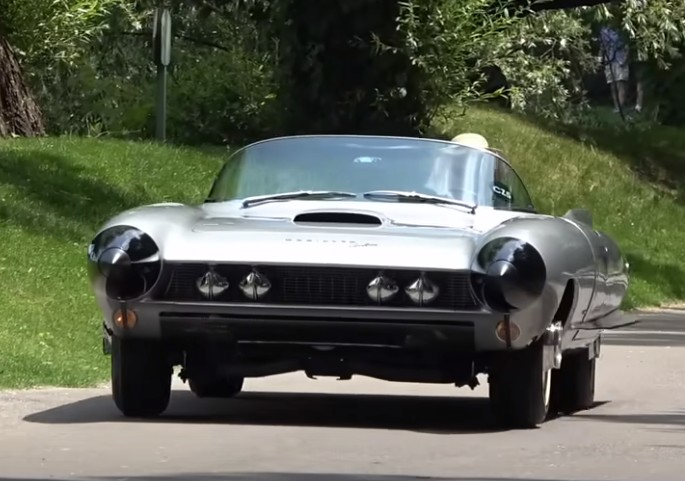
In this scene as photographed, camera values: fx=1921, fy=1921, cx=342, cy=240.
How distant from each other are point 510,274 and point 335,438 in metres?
1.10

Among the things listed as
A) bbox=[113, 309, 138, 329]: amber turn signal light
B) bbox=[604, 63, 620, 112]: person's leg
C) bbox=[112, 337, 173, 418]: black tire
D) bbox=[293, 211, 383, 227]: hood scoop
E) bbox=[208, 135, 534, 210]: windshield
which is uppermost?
bbox=[208, 135, 534, 210]: windshield

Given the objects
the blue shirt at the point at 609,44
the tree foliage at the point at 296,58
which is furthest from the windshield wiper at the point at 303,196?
the blue shirt at the point at 609,44

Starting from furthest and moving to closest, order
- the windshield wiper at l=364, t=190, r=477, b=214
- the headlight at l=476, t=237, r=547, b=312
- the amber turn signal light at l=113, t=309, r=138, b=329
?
the windshield wiper at l=364, t=190, r=477, b=214, the amber turn signal light at l=113, t=309, r=138, b=329, the headlight at l=476, t=237, r=547, b=312

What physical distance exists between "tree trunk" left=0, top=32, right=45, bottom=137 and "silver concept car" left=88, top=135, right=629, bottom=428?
425 inches

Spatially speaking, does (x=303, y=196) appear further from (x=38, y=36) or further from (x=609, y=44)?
(x=609, y=44)

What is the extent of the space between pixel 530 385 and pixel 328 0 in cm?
1546

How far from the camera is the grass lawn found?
1289cm

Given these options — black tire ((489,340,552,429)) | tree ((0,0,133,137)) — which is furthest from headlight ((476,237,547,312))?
tree ((0,0,133,137))

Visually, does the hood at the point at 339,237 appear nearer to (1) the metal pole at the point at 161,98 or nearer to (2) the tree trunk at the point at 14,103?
(2) the tree trunk at the point at 14,103

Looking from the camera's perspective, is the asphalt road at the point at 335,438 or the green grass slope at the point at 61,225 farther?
the green grass slope at the point at 61,225

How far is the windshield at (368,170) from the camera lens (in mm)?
9852

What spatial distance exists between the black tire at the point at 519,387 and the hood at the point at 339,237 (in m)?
0.61

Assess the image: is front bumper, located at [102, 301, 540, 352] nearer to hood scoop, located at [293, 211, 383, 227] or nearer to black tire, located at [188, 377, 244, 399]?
hood scoop, located at [293, 211, 383, 227]

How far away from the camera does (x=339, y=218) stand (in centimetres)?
916
